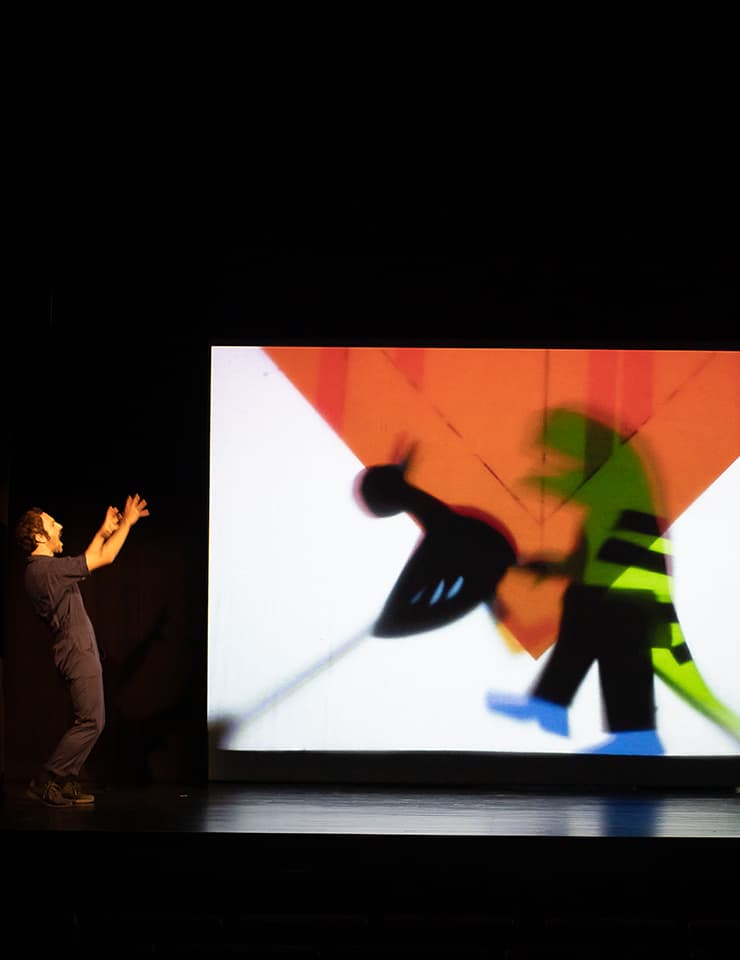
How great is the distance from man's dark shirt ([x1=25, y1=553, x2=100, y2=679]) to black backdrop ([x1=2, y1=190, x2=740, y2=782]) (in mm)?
681

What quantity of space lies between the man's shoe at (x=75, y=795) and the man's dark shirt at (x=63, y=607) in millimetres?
463

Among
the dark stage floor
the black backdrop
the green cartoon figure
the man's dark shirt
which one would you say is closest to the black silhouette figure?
the green cartoon figure

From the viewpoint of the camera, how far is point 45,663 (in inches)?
206

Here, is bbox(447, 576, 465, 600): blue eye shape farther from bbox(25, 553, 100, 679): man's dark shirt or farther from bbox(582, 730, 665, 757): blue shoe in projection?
bbox(25, 553, 100, 679): man's dark shirt

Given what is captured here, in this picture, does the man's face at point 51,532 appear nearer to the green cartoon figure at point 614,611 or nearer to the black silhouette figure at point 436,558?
the black silhouette figure at point 436,558

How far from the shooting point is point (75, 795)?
180 inches

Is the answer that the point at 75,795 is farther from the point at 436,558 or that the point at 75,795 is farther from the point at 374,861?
the point at 436,558

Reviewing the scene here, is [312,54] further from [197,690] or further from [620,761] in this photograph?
[620,761]

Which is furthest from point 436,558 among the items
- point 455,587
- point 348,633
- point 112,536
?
point 112,536

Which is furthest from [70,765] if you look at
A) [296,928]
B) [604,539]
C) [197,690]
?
[604,539]

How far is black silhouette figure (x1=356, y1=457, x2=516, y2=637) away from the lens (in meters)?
5.11

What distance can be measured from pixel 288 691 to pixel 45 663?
3.61ft

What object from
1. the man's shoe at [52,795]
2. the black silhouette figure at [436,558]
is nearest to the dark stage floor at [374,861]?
the man's shoe at [52,795]

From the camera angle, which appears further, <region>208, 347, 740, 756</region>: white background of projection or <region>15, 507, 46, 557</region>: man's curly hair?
<region>208, 347, 740, 756</region>: white background of projection
